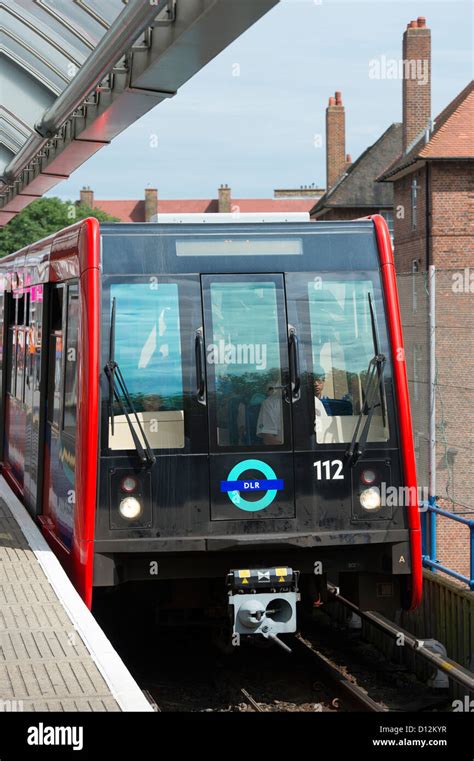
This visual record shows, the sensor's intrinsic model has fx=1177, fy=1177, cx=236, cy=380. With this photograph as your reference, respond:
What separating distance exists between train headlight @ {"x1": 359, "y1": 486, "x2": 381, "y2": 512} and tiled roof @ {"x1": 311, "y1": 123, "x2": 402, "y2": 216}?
5333cm

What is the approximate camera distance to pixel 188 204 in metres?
117

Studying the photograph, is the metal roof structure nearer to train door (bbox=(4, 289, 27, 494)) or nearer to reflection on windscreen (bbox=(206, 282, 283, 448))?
reflection on windscreen (bbox=(206, 282, 283, 448))

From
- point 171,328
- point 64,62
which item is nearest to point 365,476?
point 171,328

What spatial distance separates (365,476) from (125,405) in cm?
180

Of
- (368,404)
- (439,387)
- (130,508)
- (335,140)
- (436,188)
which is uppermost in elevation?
(335,140)

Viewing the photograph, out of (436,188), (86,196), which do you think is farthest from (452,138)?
(86,196)

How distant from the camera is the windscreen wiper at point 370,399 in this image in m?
8.47

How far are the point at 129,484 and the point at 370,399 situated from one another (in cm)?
184

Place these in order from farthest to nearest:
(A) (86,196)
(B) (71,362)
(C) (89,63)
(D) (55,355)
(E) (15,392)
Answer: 1. (A) (86,196)
2. (E) (15,392)
3. (D) (55,355)
4. (C) (89,63)
5. (B) (71,362)

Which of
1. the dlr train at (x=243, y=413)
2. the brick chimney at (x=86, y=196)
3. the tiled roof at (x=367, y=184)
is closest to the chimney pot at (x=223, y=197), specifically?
the brick chimney at (x=86, y=196)

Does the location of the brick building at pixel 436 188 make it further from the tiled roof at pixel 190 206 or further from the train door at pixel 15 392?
the tiled roof at pixel 190 206

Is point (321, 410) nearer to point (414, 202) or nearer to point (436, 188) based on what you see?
point (436, 188)

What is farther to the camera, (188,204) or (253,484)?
(188,204)
